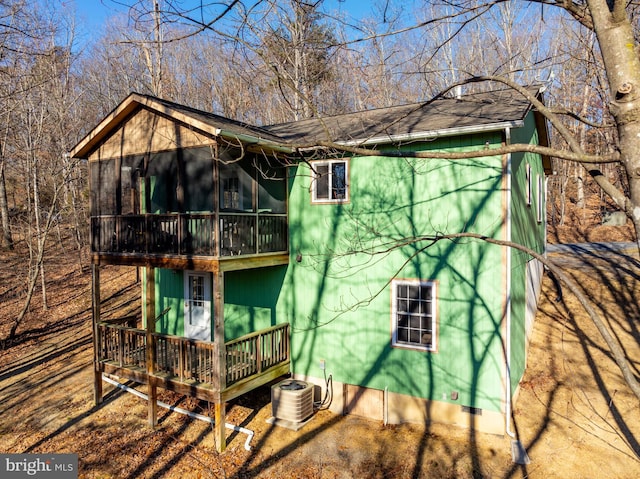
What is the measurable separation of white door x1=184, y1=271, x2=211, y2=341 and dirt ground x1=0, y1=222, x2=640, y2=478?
195 cm

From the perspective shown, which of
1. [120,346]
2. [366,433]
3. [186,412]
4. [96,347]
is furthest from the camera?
[96,347]

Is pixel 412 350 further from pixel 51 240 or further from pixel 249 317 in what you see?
pixel 51 240

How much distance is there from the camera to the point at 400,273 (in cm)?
956

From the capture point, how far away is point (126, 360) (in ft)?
35.3

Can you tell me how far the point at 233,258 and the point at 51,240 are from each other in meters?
21.6

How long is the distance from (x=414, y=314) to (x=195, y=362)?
535cm

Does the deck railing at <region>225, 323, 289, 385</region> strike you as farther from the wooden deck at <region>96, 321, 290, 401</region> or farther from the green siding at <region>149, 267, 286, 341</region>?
the green siding at <region>149, 267, 286, 341</region>

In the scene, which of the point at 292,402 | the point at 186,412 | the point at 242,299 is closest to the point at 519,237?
the point at 292,402

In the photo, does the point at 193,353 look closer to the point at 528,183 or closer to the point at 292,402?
the point at 292,402

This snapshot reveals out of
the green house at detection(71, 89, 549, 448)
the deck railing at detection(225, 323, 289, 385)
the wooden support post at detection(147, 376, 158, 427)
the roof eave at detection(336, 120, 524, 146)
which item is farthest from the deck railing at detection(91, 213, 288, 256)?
the wooden support post at detection(147, 376, 158, 427)

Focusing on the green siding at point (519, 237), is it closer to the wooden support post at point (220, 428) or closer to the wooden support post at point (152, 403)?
the wooden support post at point (220, 428)

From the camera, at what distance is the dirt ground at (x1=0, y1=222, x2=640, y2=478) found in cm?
800

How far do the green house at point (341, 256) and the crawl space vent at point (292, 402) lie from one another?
1.86 feet

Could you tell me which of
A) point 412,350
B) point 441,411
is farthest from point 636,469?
point 412,350
